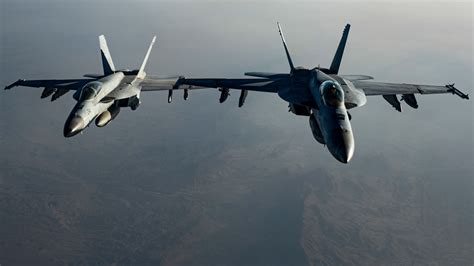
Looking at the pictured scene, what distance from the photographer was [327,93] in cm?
1678

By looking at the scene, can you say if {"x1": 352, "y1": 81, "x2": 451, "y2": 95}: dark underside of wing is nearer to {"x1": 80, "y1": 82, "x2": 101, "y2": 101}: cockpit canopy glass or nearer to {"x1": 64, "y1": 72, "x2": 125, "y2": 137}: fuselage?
{"x1": 64, "y1": 72, "x2": 125, "y2": 137}: fuselage

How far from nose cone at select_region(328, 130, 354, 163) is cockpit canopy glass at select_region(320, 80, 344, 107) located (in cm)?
247

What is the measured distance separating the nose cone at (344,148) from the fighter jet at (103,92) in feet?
50.1

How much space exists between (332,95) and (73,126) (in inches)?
615

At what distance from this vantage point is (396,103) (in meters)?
23.0

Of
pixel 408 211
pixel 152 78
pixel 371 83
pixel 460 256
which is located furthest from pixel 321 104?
pixel 408 211

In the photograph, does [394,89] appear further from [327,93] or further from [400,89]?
[327,93]

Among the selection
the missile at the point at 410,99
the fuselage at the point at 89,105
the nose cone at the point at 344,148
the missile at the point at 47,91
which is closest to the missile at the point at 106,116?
the fuselage at the point at 89,105

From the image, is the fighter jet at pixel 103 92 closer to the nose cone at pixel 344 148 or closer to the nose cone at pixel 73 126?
the nose cone at pixel 73 126

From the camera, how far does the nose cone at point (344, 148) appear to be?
1330 cm

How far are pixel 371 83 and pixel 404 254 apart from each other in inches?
6727

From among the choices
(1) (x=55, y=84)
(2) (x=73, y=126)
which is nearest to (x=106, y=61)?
(1) (x=55, y=84)

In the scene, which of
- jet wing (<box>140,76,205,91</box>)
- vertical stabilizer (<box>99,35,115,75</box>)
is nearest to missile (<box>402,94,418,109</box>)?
jet wing (<box>140,76,205,91</box>)

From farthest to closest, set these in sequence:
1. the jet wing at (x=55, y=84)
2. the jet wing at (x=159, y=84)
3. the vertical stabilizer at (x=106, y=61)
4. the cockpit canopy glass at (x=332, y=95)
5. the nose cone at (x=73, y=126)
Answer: the vertical stabilizer at (x=106, y=61) → the jet wing at (x=55, y=84) → the jet wing at (x=159, y=84) → the nose cone at (x=73, y=126) → the cockpit canopy glass at (x=332, y=95)
